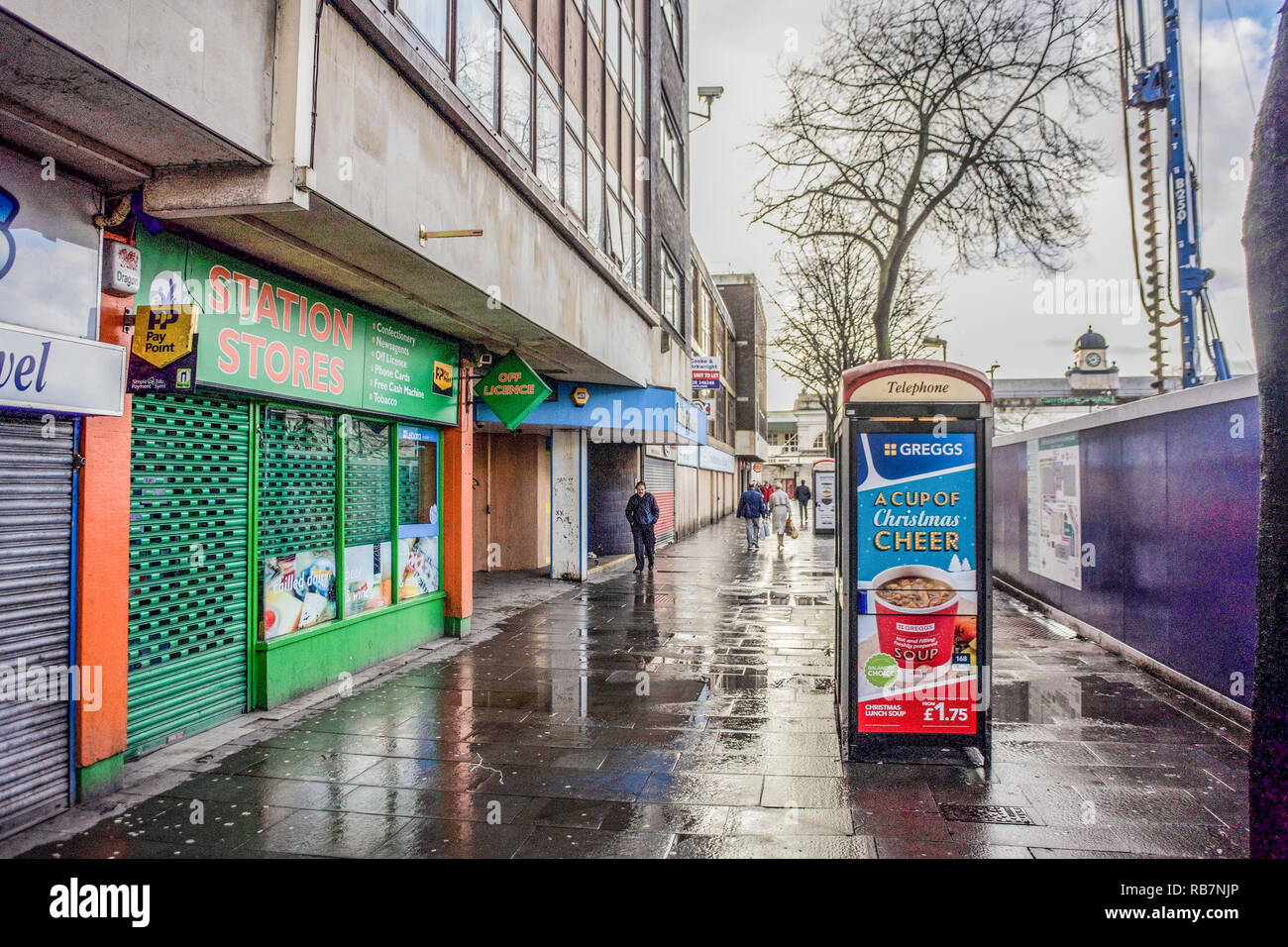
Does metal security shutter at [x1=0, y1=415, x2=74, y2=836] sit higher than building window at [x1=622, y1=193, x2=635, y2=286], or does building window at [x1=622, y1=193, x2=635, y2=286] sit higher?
building window at [x1=622, y1=193, x2=635, y2=286]

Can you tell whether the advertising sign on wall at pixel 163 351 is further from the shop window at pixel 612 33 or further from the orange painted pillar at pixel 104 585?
the shop window at pixel 612 33

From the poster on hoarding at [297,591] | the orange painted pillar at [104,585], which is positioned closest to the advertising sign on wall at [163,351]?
the orange painted pillar at [104,585]

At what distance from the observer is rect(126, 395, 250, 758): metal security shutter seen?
17.6 feet

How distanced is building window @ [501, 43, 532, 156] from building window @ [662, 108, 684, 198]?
32.7 feet

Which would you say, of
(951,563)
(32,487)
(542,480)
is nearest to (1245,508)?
(951,563)

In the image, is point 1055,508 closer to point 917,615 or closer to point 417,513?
point 917,615

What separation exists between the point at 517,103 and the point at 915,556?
715cm

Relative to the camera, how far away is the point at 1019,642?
30.4 feet

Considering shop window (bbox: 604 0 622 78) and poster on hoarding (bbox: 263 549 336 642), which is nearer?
poster on hoarding (bbox: 263 549 336 642)

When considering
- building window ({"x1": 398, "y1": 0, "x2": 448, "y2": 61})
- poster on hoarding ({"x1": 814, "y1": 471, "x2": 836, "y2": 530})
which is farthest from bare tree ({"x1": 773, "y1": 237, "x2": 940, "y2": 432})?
building window ({"x1": 398, "y1": 0, "x2": 448, "y2": 61})

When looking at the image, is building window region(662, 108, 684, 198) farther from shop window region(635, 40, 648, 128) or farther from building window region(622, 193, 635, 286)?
building window region(622, 193, 635, 286)

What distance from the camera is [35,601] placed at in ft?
14.7

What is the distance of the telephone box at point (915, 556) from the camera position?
211 inches
